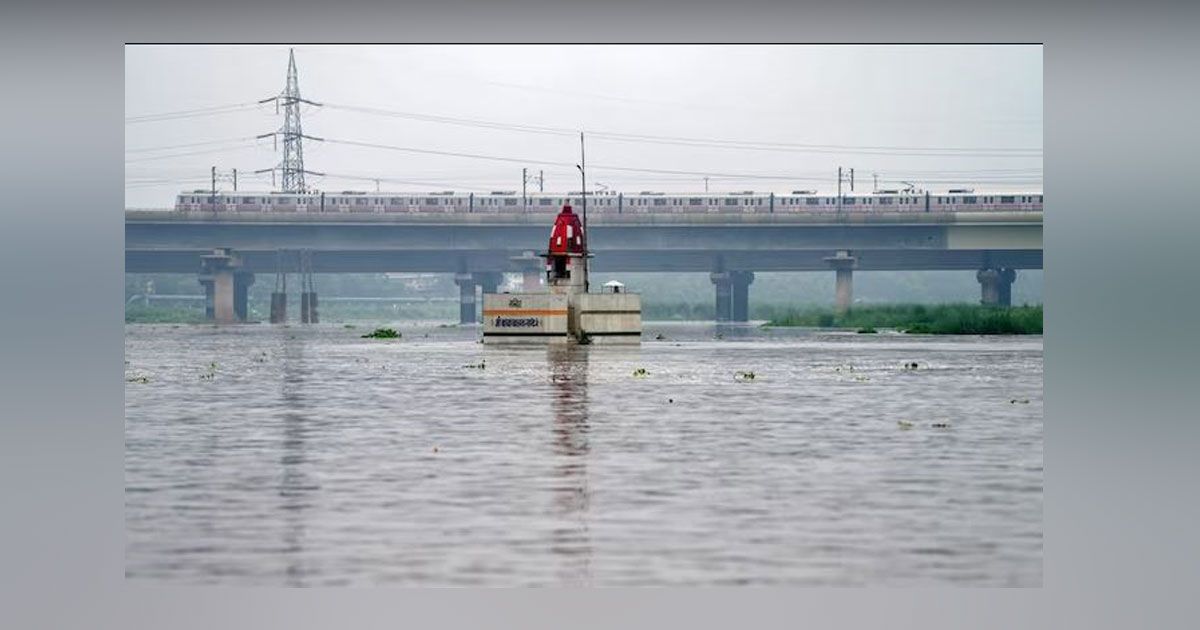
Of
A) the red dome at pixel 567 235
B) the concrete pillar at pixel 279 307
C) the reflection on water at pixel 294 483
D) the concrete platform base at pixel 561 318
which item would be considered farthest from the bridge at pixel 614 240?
the reflection on water at pixel 294 483

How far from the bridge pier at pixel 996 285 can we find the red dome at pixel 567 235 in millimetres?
29250

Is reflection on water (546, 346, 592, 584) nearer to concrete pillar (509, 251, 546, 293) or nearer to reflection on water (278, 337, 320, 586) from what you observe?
→ reflection on water (278, 337, 320, 586)

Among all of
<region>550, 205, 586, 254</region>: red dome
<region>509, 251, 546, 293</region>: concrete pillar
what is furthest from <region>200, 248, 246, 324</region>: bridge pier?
<region>550, 205, 586, 254</region>: red dome

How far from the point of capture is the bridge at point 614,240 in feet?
301

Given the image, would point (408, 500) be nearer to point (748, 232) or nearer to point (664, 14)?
point (664, 14)

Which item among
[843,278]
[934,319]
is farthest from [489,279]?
[934,319]

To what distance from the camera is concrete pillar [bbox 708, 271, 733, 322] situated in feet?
337

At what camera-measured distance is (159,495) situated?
15016mm

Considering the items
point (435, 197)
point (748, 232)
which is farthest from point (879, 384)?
point (435, 197)

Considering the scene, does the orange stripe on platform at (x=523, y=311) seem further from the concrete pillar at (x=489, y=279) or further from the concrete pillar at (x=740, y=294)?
the concrete pillar at (x=740, y=294)

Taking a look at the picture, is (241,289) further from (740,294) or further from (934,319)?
(934,319)
